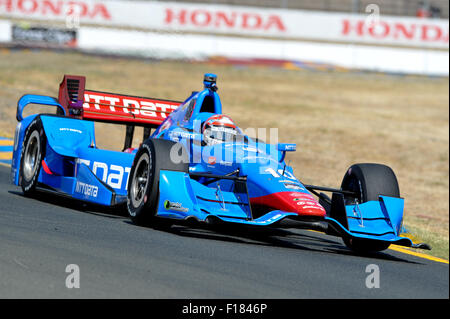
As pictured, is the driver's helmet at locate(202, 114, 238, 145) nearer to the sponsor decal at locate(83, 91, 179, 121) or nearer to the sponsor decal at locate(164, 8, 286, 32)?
the sponsor decal at locate(83, 91, 179, 121)

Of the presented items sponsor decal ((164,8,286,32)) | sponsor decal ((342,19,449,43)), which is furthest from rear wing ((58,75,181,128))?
sponsor decal ((342,19,449,43))

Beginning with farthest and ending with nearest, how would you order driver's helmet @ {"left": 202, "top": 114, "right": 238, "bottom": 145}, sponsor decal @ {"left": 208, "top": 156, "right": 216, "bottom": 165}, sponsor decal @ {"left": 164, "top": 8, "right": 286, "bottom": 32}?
1. sponsor decal @ {"left": 164, "top": 8, "right": 286, "bottom": 32}
2. driver's helmet @ {"left": 202, "top": 114, "right": 238, "bottom": 145}
3. sponsor decal @ {"left": 208, "top": 156, "right": 216, "bottom": 165}

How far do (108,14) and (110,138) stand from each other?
15821 mm

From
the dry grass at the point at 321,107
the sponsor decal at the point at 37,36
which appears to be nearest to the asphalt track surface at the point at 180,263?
the dry grass at the point at 321,107

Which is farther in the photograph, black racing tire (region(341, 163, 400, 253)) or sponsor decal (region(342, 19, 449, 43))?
sponsor decal (region(342, 19, 449, 43))

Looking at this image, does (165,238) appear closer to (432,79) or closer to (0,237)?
(0,237)

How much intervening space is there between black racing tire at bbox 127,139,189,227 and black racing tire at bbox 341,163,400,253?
1664 mm

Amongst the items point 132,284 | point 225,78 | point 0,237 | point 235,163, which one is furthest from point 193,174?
point 225,78

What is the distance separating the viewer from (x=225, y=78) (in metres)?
27.5

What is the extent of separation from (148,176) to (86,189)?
123 cm

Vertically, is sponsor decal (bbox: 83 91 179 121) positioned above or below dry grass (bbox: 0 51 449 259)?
below

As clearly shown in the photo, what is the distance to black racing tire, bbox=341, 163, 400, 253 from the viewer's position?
7.62m

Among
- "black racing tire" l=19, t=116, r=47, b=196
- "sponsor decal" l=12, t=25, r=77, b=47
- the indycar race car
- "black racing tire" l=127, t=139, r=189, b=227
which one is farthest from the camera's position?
"sponsor decal" l=12, t=25, r=77, b=47

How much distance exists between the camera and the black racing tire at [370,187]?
7.62 m
